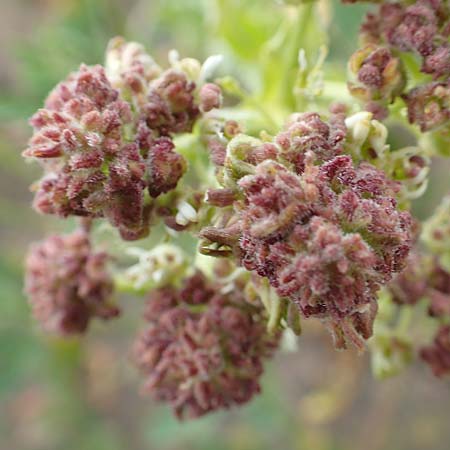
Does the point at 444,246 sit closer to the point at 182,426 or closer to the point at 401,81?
the point at 401,81

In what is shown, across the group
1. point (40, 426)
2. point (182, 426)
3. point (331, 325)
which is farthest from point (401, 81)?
point (40, 426)

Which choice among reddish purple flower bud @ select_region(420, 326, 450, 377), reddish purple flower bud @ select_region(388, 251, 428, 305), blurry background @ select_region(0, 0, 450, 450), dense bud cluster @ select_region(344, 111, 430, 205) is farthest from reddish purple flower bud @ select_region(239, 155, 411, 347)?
blurry background @ select_region(0, 0, 450, 450)

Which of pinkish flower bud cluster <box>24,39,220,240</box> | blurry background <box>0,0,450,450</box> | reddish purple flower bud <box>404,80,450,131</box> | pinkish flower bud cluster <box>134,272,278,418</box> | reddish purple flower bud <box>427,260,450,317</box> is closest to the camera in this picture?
pinkish flower bud cluster <box>24,39,220,240</box>

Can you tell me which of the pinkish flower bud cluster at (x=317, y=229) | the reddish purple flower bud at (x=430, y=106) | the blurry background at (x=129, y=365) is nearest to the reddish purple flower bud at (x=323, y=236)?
the pinkish flower bud cluster at (x=317, y=229)

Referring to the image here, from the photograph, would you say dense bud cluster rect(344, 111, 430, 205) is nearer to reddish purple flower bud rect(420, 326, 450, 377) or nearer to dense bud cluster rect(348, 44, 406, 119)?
dense bud cluster rect(348, 44, 406, 119)

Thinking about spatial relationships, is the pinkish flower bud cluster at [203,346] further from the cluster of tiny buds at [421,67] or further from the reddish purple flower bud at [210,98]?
the cluster of tiny buds at [421,67]
